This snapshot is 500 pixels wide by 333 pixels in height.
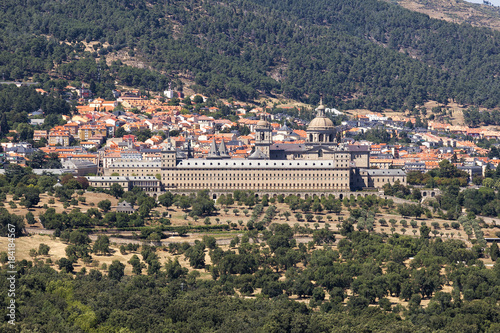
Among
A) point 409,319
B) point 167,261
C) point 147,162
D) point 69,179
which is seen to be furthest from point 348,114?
point 409,319

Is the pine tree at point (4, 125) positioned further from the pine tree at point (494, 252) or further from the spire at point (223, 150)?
the pine tree at point (494, 252)

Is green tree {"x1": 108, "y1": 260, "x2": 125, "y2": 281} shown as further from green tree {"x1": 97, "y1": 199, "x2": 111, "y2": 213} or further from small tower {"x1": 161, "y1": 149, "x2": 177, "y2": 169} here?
small tower {"x1": 161, "y1": 149, "x2": 177, "y2": 169}

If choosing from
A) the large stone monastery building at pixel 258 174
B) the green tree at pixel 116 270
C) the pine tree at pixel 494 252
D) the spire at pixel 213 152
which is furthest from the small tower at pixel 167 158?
the pine tree at pixel 494 252

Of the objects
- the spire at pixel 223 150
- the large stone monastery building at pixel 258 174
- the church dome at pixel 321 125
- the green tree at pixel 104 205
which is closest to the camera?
the green tree at pixel 104 205

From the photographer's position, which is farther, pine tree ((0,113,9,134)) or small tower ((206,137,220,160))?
pine tree ((0,113,9,134))

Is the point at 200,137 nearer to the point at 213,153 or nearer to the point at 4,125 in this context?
the point at 213,153

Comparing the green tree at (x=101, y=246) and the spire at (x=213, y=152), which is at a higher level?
the spire at (x=213, y=152)

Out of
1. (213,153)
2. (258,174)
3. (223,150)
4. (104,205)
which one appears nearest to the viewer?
(104,205)

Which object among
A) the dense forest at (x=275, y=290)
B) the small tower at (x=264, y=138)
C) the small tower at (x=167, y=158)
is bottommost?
the dense forest at (x=275, y=290)

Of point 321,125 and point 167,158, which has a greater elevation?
point 321,125

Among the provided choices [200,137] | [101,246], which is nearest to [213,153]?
[200,137]

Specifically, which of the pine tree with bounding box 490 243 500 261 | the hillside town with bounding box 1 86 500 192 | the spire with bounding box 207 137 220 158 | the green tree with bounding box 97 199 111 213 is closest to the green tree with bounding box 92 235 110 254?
the green tree with bounding box 97 199 111 213

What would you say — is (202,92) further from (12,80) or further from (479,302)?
(479,302)
